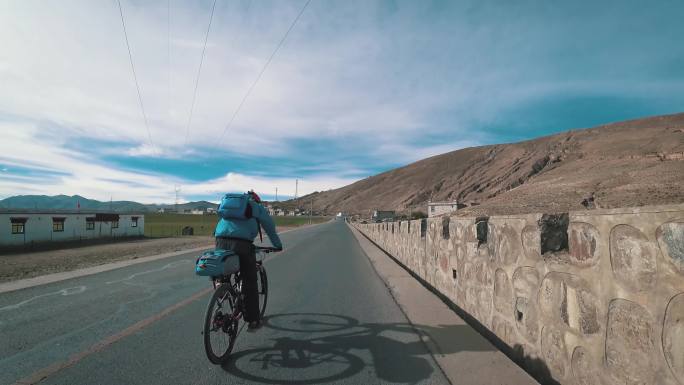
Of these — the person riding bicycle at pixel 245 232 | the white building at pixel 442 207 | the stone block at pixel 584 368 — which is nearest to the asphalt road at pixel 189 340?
the person riding bicycle at pixel 245 232

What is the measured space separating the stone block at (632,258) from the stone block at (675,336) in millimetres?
174

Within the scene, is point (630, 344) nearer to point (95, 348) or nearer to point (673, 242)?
point (673, 242)

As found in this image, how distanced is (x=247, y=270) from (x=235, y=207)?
0.80m

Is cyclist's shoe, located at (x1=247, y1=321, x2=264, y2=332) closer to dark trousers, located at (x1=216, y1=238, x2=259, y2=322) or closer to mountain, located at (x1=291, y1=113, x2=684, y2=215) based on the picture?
dark trousers, located at (x1=216, y1=238, x2=259, y2=322)

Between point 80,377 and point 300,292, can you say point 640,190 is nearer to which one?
point 300,292

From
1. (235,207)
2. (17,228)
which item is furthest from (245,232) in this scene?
(17,228)

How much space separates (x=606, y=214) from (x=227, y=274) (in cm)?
353

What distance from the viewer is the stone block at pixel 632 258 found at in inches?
90.1

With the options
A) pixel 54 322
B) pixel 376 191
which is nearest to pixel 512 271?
pixel 54 322

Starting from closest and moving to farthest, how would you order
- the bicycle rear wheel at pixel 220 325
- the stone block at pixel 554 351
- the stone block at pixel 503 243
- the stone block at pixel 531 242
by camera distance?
the stone block at pixel 554 351 < the stone block at pixel 531 242 < the bicycle rear wheel at pixel 220 325 < the stone block at pixel 503 243

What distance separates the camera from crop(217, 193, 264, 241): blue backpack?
460 cm

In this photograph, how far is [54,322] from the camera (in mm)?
5789

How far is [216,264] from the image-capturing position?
417cm

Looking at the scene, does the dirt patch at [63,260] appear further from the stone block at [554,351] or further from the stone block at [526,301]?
the stone block at [554,351]
